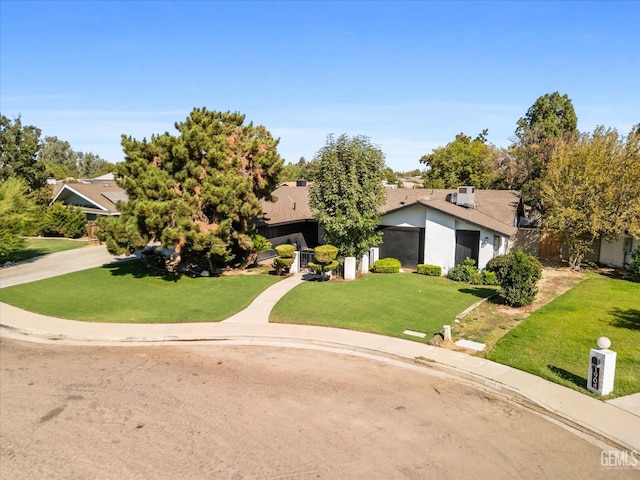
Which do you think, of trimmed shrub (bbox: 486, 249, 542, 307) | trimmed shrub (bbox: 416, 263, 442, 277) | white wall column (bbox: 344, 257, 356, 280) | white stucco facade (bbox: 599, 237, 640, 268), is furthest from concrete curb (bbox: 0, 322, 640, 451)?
white stucco facade (bbox: 599, 237, 640, 268)

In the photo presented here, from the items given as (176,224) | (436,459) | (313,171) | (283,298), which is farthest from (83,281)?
(436,459)

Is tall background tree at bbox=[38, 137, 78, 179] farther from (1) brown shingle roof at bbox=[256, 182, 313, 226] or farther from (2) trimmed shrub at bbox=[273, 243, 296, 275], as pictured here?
(2) trimmed shrub at bbox=[273, 243, 296, 275]

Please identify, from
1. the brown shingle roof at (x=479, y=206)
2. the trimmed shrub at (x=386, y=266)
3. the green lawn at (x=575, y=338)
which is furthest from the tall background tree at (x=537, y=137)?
the green lawn at (x=575, y=338)


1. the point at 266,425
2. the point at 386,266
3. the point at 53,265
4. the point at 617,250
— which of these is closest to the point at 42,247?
the point at 53,265

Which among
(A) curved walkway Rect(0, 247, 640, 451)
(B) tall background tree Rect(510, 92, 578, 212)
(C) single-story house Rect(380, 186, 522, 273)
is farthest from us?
(B) tall background tree Rect(510, 92, 578, 212)

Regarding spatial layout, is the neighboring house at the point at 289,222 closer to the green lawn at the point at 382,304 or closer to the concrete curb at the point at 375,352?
the green lawn at the point at 382,304

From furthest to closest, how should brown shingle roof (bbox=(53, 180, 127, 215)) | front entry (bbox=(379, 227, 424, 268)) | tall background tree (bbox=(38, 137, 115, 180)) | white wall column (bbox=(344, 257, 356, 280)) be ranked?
tall background tree (bbox=(38, 137, 115, 180)) → brown shingle roof (bbox=(53, 180, 127, 215)) → front entry (bbox=(379, 227, 424, 268)) → white wall column (bbox=(344, 257, 356, 280))
